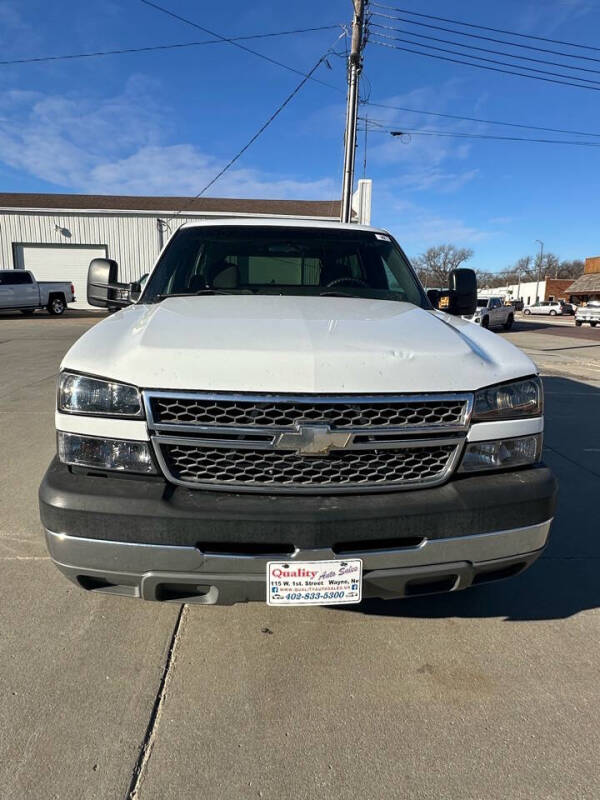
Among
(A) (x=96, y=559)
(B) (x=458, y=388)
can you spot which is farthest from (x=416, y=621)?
(A) (x=96, y=559)

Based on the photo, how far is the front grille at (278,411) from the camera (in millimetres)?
1784

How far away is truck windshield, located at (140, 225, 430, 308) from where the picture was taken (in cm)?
317

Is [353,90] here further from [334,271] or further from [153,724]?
[153,724]

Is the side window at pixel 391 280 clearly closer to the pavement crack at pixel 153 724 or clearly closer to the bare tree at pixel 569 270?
the pavement crack at pixel 153 724

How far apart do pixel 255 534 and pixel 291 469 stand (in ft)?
0.85

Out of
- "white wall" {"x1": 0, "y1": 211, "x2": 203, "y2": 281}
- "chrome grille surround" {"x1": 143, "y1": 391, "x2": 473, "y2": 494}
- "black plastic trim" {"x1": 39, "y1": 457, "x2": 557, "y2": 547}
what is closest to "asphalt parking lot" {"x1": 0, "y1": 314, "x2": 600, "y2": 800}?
"black plastic trim" {"x1": 39, "y1": 457, "x2": 557, "y2": 547}

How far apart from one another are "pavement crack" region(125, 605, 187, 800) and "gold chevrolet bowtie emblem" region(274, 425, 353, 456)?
3.58 ft

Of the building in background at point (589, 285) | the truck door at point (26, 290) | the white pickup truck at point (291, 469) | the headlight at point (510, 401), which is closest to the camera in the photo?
the white pickup truck at point (291, 469)

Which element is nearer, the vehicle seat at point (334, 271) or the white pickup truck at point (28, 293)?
the vehicle seat at point (334, 271)

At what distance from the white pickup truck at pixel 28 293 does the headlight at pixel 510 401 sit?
26.3m

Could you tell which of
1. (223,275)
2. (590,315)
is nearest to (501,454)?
(223,275)

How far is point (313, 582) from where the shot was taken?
70.9 inches

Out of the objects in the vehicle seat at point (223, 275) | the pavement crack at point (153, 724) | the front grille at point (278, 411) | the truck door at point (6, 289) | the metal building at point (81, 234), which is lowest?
the pavement crack at point (153, 724)

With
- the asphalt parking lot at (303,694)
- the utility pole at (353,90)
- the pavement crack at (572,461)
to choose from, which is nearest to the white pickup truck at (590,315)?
the utility pole at (353,90)
